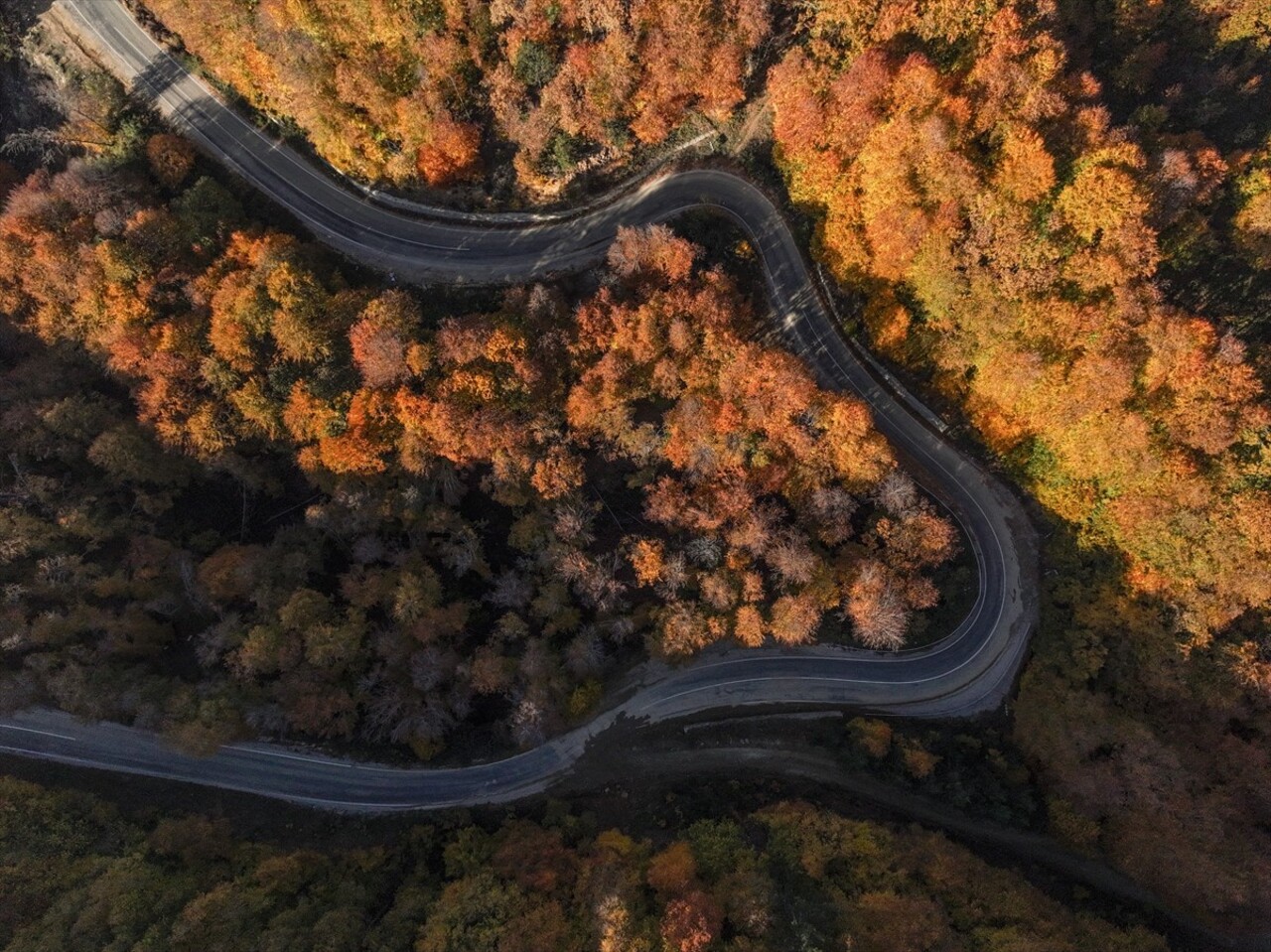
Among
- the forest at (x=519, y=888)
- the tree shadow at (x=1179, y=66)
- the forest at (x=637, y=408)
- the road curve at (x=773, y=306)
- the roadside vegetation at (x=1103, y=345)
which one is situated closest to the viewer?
the forest at (x=519, y=888)

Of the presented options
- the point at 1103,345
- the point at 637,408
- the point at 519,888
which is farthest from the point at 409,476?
the point at 1103,345

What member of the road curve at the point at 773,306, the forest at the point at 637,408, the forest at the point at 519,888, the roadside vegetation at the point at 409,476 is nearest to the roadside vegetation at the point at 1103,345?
the forest at the point at 637,408

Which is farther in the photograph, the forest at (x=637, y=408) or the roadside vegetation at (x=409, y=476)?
the roadside vegetation at (x=409, y=476)

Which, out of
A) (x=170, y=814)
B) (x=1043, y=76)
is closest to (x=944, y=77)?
(x=1043, y=76)

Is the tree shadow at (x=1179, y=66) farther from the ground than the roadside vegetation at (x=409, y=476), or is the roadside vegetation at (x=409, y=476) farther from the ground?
the tree shadow at (x=1179, y=66)

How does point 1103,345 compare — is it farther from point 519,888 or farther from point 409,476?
point 519,888

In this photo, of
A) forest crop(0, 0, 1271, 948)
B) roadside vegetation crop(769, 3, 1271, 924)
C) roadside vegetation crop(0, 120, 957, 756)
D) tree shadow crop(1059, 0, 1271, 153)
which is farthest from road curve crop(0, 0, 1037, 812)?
tree shadow crop(1059, 0, 1271, 153)

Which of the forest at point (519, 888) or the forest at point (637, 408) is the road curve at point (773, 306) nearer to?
the forest at point (637, 408)
